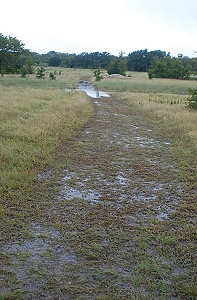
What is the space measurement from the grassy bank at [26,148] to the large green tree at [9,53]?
35856mm

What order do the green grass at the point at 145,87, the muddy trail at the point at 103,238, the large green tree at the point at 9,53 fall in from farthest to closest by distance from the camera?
the large green tree at the point at 9,53, the green grass at the point at 145,87, the muddy trail at the point at 103,238

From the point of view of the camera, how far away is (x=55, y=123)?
38.2 ft

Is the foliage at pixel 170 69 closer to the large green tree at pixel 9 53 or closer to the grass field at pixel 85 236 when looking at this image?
the large green tree at pixel 9 53

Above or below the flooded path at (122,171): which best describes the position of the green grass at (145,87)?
above

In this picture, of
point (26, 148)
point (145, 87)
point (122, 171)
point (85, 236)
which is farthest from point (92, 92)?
point (85, 236)

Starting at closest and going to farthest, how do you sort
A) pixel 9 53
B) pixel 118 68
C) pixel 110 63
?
pixel 9 53
pixel 118 68
pixel 110 63

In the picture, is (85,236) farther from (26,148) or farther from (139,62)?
(139,62)

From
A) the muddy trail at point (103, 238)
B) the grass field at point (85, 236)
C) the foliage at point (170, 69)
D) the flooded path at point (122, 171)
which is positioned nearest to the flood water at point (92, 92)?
the flooded path at point (122, 171)

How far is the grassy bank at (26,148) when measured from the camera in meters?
4.96

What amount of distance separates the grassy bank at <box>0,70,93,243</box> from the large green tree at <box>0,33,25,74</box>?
35.9 m

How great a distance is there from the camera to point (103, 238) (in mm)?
4223

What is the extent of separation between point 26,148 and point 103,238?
15.6 ft

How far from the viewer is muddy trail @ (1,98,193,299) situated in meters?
3.23

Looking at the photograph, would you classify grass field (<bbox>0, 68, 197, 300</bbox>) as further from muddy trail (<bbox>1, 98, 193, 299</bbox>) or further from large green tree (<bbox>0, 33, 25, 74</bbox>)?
large green tree (<bbox>0, 33, 25, 74</bbox>)
